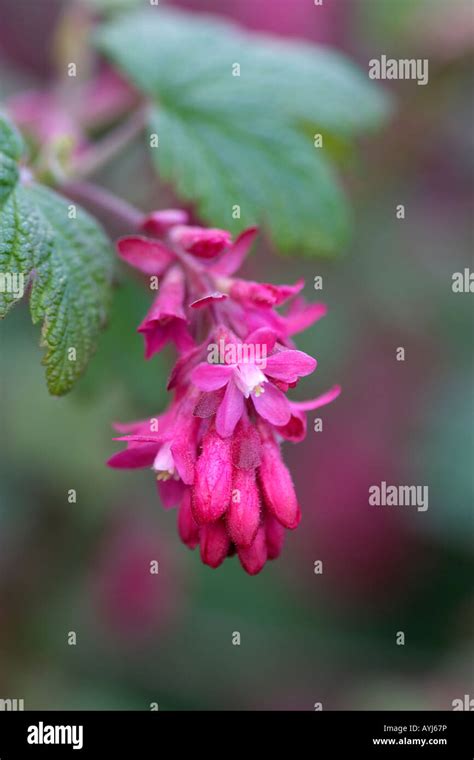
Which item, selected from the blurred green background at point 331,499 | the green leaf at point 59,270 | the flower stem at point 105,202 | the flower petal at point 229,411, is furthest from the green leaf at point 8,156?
the blurred green background at point 331,499

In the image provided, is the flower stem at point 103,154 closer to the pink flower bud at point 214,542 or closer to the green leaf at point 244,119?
the green leaf at point 244,119

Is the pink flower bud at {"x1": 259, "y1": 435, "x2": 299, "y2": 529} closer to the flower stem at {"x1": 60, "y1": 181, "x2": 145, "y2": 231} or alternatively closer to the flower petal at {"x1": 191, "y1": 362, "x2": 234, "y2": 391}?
the flower petal at {"x1": 191, "y1": 362, "x2": 234, "y2": 391}

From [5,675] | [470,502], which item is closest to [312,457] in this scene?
[470,502]

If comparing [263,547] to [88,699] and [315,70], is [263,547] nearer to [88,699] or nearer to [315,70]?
[315,70]

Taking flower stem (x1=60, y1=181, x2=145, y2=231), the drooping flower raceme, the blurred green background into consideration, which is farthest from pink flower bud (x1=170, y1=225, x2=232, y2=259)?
the blurred green background

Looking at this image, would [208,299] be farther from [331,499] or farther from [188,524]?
[331,499]

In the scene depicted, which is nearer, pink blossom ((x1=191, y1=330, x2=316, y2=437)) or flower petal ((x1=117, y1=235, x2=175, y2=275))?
pink blossom ((x1=191, y1=330, x2=316, y2=437))

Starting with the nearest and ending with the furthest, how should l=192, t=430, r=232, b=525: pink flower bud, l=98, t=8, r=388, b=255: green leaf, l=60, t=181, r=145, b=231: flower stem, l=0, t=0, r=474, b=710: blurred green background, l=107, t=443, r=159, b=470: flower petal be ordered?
1. l=192, t=430, r=232, b=525: pink flower bud
2. l=107, t=443, r=159, b=470: flower petal
3. l=60, t=181, r=145, b=231: flower stem
4. l=98, t=8, r=388, b=255: green leaf
5. l=0, t=0, r=474, b=710: blurred green background
